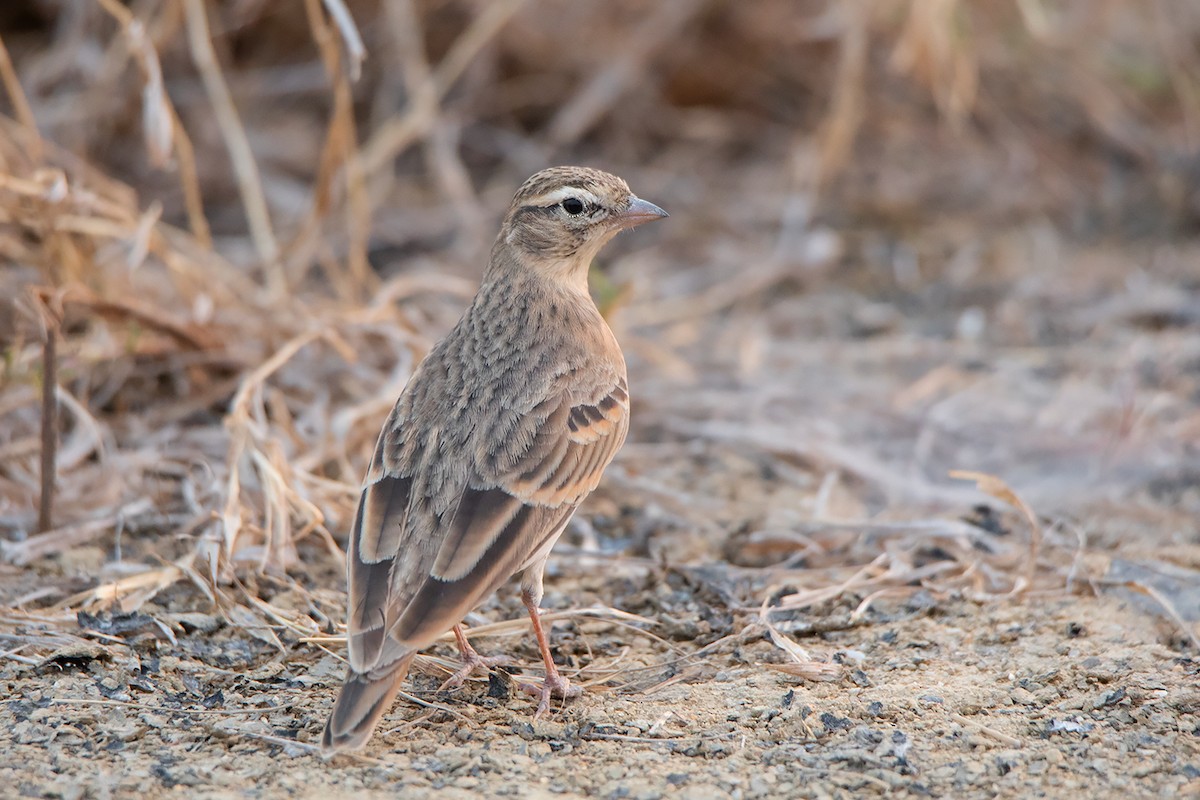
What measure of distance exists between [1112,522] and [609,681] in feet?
7.88

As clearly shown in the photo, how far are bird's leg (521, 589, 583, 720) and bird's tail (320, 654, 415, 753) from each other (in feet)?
1.87

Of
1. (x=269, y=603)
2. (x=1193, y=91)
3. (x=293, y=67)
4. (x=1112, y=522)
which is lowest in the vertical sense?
(x=1112, y=522)

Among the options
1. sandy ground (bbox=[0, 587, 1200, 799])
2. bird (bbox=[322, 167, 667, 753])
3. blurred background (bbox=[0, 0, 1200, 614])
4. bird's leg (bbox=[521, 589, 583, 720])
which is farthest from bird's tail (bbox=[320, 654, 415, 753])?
blurred background (bbox=[0, 0, 1200, 614])

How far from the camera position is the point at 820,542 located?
5137 mm

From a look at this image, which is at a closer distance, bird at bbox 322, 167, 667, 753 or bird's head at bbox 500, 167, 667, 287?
bird at bbox 322, 167, 667, 753

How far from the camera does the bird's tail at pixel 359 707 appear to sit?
331 cm

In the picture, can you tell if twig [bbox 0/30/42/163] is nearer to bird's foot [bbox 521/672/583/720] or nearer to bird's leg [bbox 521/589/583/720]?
bird's leg [bbox 521/589/583/720]

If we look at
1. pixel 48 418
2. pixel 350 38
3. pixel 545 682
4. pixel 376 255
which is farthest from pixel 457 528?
pixel 376 255

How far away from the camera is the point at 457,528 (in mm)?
3775

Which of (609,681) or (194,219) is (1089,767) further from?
(194,219)

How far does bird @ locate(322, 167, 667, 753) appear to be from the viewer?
355 cm

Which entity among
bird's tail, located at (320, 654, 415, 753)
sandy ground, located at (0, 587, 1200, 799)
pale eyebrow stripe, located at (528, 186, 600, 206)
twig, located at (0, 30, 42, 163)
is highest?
twig, located at (0, 30, 42, 163)

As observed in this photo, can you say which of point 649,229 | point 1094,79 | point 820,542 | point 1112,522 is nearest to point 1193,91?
point 1094,79

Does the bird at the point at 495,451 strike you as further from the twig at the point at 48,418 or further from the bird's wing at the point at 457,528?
the twig at the point at 48,418
